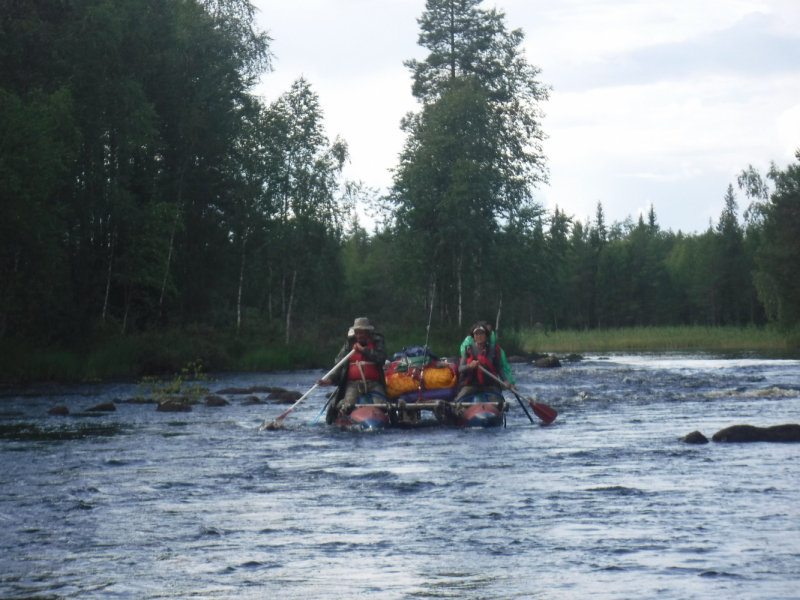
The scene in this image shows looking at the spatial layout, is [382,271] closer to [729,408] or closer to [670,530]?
[729,408]

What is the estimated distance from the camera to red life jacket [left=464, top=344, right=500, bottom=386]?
15688 millimetres

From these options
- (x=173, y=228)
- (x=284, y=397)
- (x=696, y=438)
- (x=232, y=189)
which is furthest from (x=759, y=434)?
(x=232, y=189)

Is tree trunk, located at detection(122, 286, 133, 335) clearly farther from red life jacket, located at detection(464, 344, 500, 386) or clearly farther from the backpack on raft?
red life jacket, located at detection(464, 344, 500, 386)

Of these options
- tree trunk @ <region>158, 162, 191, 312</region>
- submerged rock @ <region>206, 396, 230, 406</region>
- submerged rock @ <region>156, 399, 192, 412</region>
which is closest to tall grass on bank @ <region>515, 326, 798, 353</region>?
tree trunk @ <region>158, 162, 191, 312</region>

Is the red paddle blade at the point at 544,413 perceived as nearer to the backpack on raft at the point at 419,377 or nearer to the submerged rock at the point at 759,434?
the backpack on raft at the point at 419,377

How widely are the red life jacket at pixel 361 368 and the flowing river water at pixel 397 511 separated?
100 centimetres

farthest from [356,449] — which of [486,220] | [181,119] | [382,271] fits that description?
[382,271]

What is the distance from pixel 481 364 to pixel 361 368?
1.90 m

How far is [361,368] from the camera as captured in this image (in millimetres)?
15375

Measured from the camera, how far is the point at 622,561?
22.3 ft

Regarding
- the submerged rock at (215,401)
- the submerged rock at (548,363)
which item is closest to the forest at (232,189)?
the submerged rock at (548,363)

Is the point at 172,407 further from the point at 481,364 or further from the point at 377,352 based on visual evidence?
the point at 481,364

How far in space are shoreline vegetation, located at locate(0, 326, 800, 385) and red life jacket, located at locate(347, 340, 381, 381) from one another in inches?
512

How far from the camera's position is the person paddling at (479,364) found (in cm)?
1568
